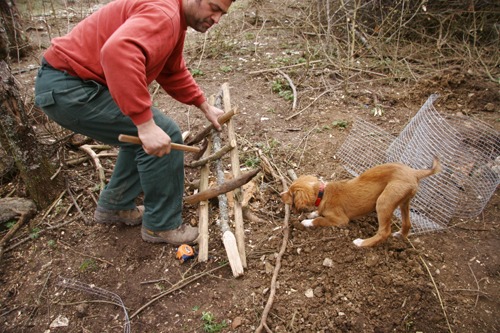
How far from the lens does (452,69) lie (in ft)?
19.8

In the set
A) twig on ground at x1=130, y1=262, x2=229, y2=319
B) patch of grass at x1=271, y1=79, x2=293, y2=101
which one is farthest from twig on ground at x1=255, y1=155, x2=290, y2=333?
patch of grass at x1=271, y1=79, x2=293, y2=101

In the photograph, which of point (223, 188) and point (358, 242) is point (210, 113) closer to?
point (223, 188)

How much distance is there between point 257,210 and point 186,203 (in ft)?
2.53

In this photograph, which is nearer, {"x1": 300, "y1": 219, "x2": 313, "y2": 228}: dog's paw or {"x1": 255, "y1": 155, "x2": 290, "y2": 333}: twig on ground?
{"x1": 255, "y1": 155, "x2": 290, "y2": 333}: twig on ground

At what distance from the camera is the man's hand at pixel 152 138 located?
7.60 feet

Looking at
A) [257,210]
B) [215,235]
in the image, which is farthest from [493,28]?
[215,235]

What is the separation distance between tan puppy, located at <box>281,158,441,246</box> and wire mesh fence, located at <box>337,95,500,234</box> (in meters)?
0.53

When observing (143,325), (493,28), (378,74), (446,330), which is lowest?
(143,325)

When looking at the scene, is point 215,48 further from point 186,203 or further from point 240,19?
point 186,203

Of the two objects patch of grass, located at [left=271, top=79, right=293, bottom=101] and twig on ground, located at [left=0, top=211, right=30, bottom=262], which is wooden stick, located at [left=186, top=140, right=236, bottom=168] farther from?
patch of grass, located at [left=271, top=79, right=293, bottom=101]

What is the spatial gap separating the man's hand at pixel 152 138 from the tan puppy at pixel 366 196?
1.36 m

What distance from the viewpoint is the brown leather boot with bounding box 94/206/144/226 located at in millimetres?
3422

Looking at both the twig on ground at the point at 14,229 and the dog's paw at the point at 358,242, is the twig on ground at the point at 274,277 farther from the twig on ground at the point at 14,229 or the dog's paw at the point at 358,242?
the twig on ground at the point at 14,229

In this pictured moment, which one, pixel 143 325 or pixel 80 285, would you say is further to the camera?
pixel 80 285
